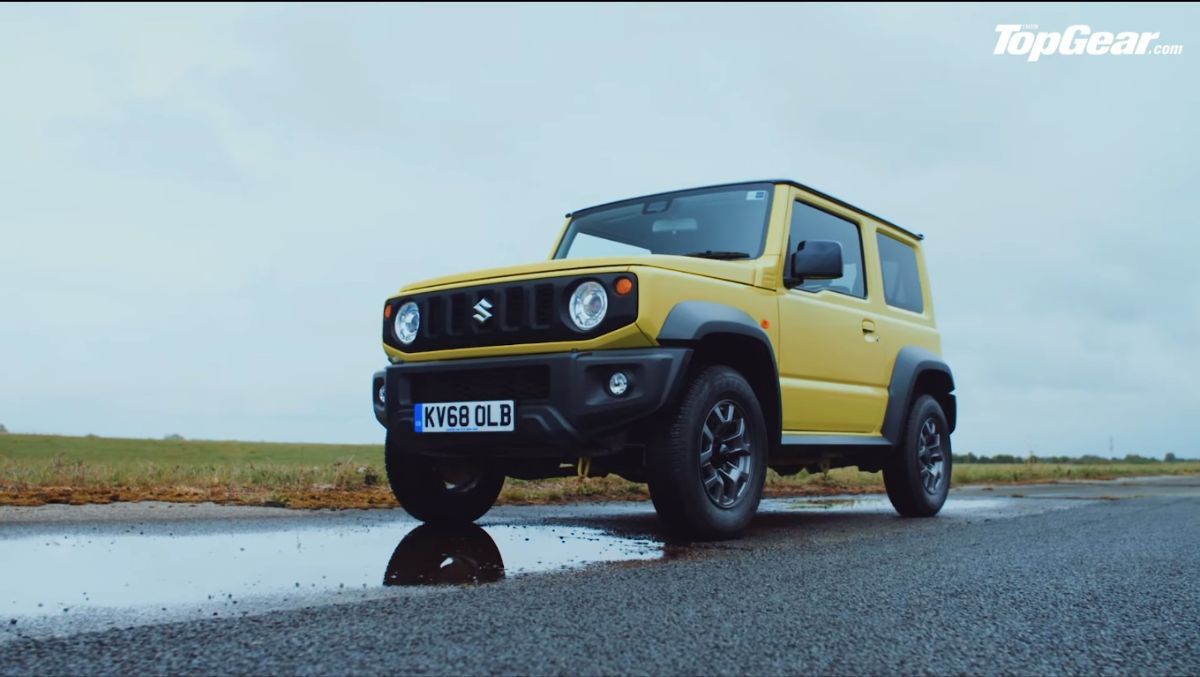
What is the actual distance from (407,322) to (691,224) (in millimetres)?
1895

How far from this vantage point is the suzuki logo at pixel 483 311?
→ 5.29 metres

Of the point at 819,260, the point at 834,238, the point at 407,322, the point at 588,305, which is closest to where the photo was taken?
the point at 588,305

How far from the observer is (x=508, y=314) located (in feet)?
17.1

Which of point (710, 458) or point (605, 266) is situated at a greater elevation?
point (605, 266)

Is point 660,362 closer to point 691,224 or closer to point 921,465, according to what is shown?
point 691,224

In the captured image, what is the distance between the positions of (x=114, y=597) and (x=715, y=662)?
2071 mm

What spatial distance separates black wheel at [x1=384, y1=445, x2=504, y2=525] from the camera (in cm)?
591

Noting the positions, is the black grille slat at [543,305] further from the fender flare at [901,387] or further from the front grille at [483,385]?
the fender flare at [901,387]

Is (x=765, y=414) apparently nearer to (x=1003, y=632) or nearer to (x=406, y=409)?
(x=406, y=409)

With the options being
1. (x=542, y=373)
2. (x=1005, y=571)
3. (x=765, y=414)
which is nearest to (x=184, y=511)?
(x=542, y=373)

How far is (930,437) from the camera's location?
791cm

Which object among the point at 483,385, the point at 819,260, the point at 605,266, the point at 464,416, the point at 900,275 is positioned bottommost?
the point at 464,416

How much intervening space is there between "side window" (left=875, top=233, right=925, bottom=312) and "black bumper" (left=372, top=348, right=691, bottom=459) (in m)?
3.21

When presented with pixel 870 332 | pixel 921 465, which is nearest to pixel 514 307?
pixel 870 332
